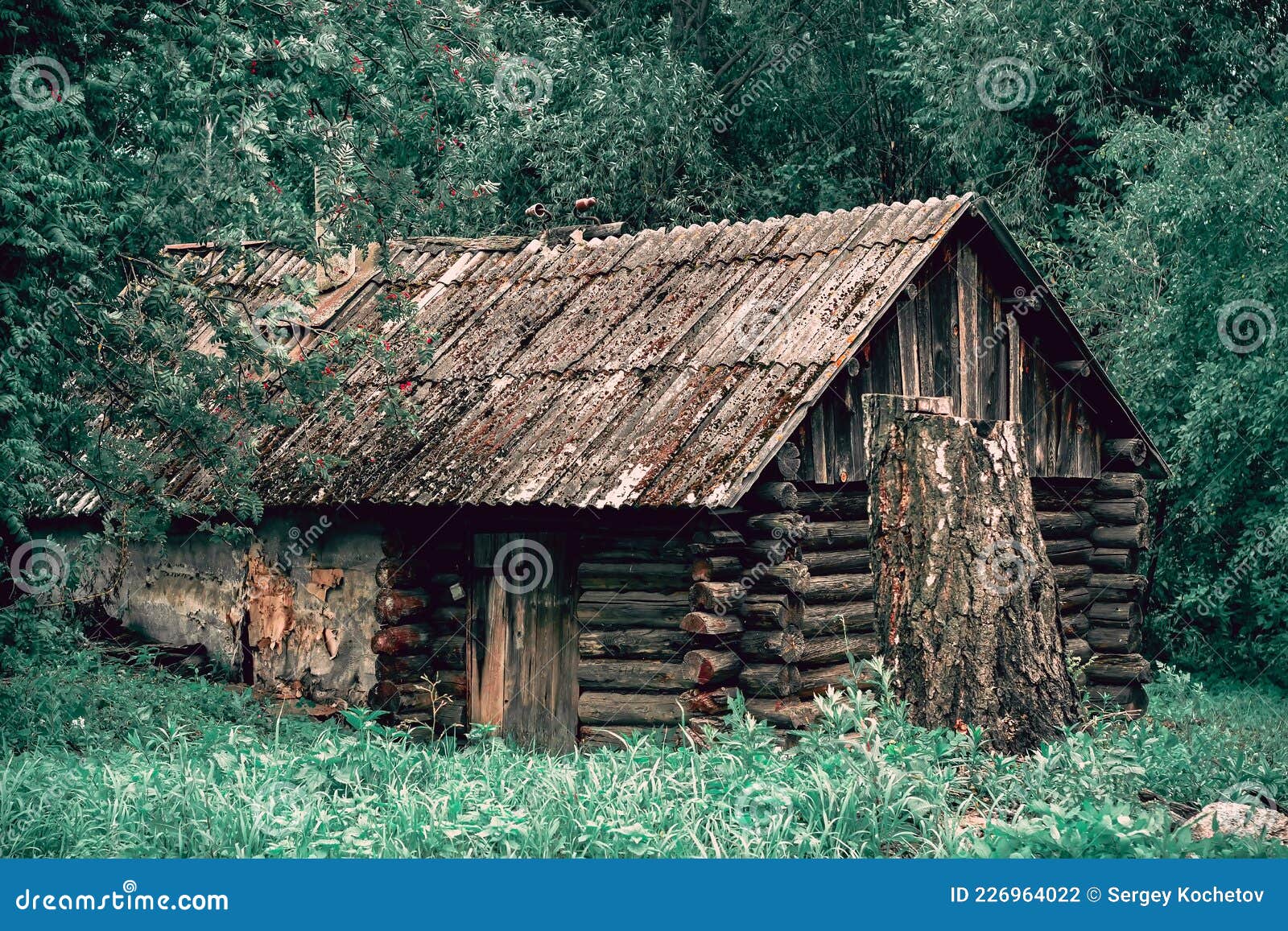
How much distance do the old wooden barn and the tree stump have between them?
2.49 metres

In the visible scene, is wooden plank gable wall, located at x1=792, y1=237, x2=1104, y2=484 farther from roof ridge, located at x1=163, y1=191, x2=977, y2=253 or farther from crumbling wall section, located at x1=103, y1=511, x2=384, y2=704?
crumbling wall section, located at x1=103, y1=511, x2=384, y2=704

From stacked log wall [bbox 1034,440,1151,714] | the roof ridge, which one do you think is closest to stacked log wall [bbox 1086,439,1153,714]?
stacked log wall [bbox 1034,440,1151,714]

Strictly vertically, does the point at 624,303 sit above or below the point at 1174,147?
below

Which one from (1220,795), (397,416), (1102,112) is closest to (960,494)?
(1220,795)

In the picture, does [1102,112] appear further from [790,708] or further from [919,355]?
[790,708]

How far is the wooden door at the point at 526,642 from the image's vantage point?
1130cm

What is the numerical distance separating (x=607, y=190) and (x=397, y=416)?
1154cm

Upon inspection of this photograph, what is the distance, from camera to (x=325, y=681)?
12234 millimetres

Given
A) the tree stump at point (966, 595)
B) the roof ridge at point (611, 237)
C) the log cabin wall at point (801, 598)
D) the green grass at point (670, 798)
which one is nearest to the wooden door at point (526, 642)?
the log cabin wall at point (801, 598)

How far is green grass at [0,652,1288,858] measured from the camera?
5633 millimetres

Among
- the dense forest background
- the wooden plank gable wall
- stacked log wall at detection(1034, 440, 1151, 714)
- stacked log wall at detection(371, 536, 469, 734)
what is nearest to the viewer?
the dense forest background

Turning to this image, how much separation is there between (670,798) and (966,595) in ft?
5.80

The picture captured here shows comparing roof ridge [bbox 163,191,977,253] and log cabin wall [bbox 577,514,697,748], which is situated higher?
roof ridge [bbox 163,191,977,253]

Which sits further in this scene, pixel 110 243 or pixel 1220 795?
pixel 110 243
